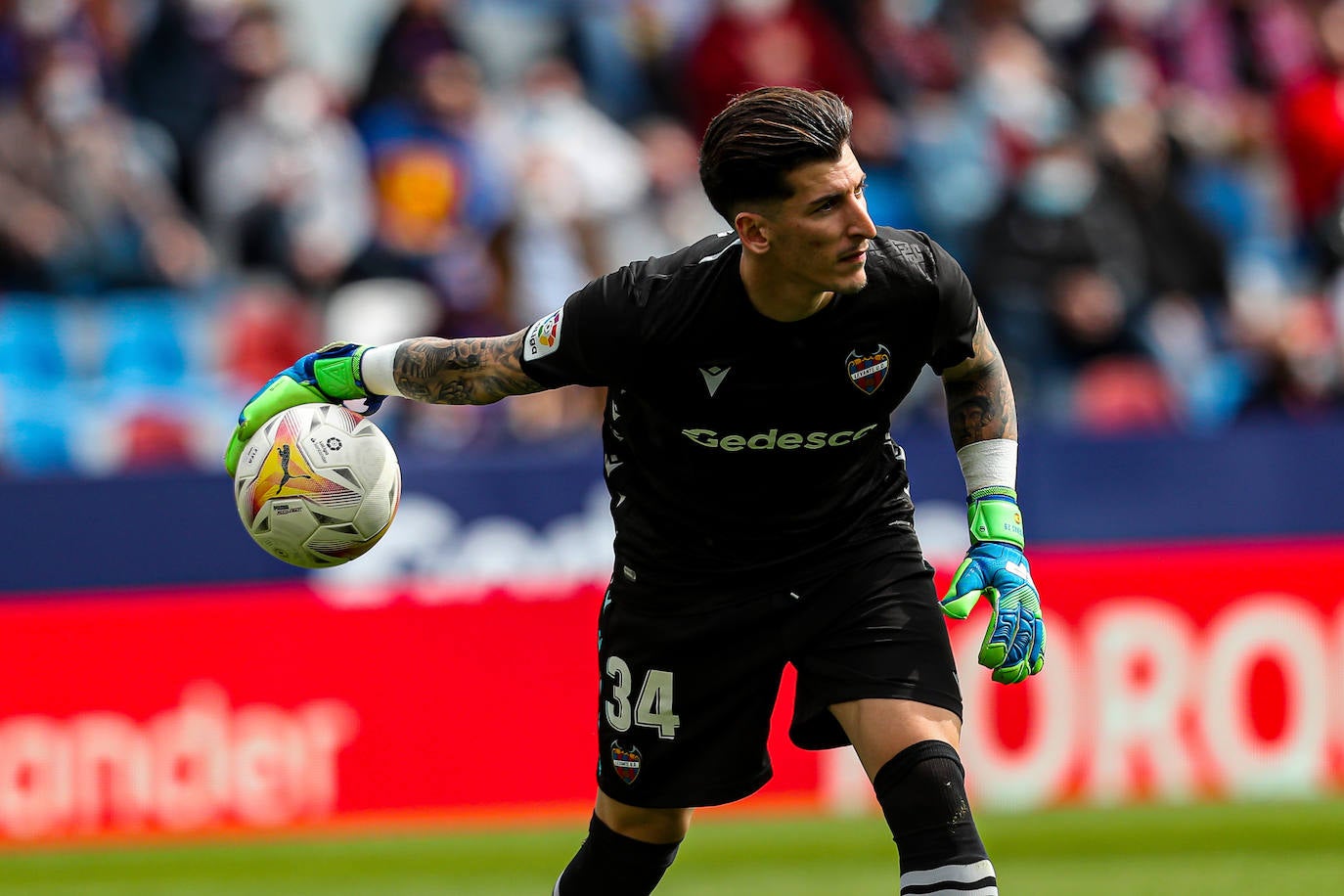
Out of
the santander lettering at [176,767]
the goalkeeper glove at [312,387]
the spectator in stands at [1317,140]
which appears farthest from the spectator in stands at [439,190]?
the goalkeeper glove at [312,387]

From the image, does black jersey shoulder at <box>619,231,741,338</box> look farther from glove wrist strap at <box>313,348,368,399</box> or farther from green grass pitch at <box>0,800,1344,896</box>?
green grass pitch at <box>0,800,1344,896</box>

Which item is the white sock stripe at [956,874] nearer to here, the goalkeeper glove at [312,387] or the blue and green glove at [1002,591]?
the blue and green glove at [1002,591]

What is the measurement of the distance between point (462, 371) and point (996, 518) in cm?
145

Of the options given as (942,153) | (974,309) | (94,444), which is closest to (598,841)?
(974,309)

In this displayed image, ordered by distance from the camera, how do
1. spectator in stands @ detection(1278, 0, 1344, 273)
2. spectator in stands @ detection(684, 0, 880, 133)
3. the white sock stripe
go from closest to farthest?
the white sock stripe < spectator in stands @ detection(684, 0, 880, 133) < spectator in stands @ detection(1278, 0, 1344, 273)

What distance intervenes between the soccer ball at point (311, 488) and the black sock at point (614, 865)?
40.1 inches

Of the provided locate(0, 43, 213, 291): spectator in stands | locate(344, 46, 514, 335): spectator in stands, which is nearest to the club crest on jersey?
locate(344, 46, 514, 335): spectator in stands

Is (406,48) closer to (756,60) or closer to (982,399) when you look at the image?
(756,60)

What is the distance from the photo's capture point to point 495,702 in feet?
32.2

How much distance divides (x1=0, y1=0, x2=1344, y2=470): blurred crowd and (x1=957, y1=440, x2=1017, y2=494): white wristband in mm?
6346

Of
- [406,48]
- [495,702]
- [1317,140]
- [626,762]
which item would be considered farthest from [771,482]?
[1317,140]

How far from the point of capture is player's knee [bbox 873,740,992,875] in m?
4.74

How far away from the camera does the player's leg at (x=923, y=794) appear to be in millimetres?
4719

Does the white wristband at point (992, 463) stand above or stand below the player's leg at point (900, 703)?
above
